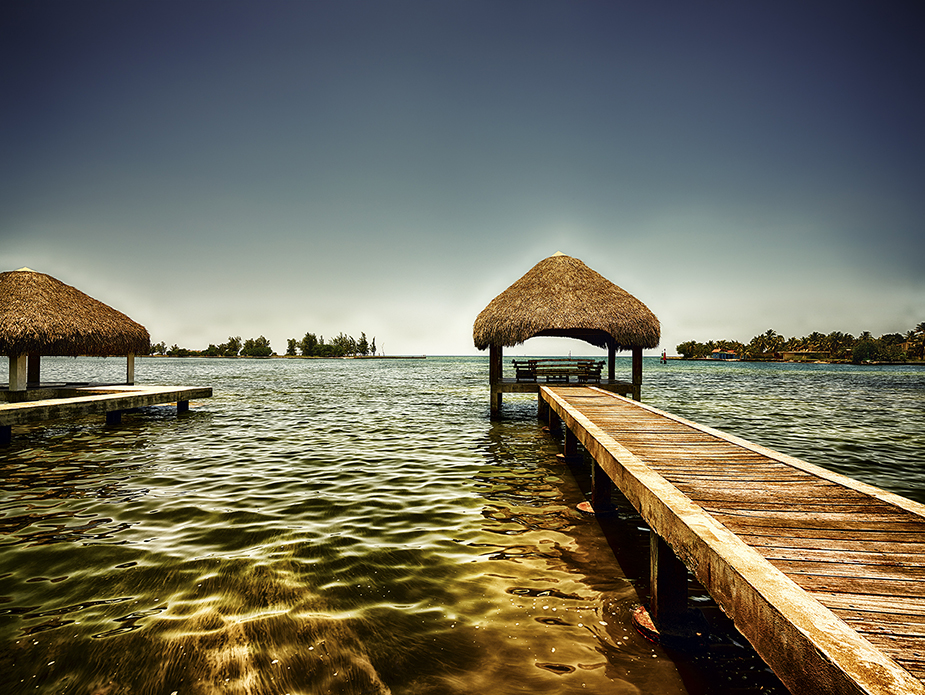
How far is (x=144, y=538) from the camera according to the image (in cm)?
503

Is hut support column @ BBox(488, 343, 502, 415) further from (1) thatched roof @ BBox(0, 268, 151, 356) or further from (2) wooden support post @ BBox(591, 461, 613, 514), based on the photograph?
(1) thatched roof @ BBox(0, 268, 151, 356)

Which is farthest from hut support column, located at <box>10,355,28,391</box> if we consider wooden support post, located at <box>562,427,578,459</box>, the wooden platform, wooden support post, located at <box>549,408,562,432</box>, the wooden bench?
wooden support post, located at <box>562,427,578,459</box>

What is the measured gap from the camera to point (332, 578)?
4.16 m

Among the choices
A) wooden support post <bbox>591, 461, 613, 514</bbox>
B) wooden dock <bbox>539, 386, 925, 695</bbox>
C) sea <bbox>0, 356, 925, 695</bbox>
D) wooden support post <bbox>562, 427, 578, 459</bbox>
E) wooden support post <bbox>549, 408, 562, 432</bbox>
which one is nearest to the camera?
wooden dock <bbox>539, 386, 925, 695</bbox>

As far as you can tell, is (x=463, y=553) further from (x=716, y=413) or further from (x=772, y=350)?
(x=772, y=350)

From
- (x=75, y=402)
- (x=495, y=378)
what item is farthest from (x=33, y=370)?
(x=495, y=378)

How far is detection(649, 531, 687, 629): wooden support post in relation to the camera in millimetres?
3295

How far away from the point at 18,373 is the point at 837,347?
5607 inches

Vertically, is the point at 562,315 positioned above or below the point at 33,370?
above

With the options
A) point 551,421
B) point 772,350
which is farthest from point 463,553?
point 772,350

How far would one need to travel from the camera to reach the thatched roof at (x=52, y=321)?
13.3 m

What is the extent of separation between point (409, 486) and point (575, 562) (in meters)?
3.32

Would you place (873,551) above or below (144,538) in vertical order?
above

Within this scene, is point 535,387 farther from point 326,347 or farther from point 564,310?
point 326,347
